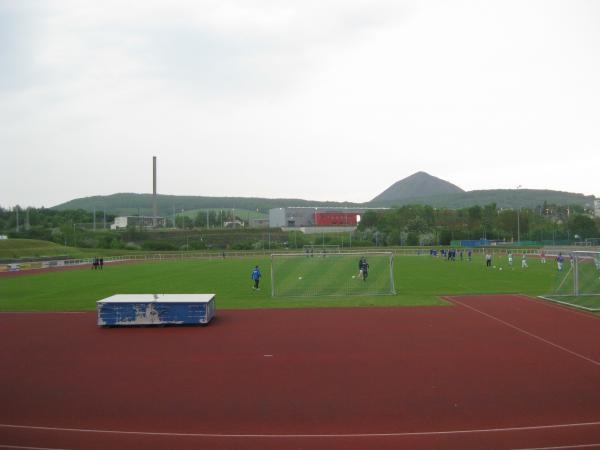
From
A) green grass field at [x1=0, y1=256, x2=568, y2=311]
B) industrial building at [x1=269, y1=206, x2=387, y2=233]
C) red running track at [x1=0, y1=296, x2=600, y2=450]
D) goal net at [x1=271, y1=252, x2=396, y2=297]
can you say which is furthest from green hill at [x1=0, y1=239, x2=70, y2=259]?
industrial building at [x1=269, y1=206, x2=387, y2=233]

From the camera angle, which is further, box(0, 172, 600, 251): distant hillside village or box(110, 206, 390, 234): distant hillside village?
box(110, 206, 390, 234): distant hillside village

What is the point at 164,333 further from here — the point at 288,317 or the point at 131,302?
the point at 288,317

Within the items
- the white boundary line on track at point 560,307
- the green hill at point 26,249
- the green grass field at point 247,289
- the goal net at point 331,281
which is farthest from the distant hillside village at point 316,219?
the white boundary line on track at point 560,307

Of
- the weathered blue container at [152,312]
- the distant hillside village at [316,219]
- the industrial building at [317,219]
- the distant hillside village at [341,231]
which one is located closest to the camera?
the weathered blue container at [152,312]

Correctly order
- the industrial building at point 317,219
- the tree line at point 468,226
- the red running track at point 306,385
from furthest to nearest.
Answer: the industrial building at point 317,219 → the tree line at point 468,226 → the red running track at point 306,385

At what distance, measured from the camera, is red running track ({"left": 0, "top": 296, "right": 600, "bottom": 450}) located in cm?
823

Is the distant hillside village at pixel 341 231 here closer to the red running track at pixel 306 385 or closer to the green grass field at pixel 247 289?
the green grass field at pixel 247 289

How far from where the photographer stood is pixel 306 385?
35.7 ft

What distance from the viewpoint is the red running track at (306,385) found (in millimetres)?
8234

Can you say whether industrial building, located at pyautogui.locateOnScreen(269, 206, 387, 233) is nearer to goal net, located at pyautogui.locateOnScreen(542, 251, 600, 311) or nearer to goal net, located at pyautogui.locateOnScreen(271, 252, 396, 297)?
goal net, located at pyautogui.locateOnScreen(271, 252, 396, 297)

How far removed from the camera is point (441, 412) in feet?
30.1

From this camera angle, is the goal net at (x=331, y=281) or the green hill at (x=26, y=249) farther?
the green hill at (x=26, y=249)

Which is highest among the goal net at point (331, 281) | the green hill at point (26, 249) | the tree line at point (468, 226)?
the tree line at point (468, 226)

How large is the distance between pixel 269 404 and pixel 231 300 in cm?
1550
